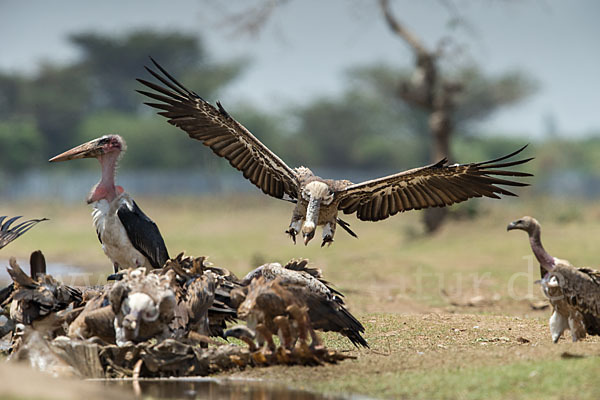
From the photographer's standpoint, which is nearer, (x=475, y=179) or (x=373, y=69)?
(x=475, y=179)

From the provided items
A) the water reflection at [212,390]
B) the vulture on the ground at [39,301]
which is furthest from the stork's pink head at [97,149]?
the water reflection at [212,390]

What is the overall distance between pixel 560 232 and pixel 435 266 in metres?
4.96

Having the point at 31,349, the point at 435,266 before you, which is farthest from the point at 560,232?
the point at 31,349

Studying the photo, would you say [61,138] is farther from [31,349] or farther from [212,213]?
[31,349]

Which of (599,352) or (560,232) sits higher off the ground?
(560,232)

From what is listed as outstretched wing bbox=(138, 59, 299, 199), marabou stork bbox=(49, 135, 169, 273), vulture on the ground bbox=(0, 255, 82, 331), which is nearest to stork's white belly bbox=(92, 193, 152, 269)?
marabou stork bbox=(49, 135, 169, 273)

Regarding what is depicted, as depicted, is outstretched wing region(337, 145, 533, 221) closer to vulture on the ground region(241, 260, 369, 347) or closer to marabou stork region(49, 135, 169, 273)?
vulture on the ground region(241, 260, 369, 347)

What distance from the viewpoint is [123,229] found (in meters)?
8.40

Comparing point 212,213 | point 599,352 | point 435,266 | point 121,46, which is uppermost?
point 121,46

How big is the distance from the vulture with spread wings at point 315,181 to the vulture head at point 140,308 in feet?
7.58

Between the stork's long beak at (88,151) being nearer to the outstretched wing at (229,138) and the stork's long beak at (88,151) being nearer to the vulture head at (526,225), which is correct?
the outstretched wing at (229,138)

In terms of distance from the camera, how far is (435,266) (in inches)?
664

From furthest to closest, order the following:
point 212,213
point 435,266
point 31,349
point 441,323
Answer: point 212,213, point 435,266, point 441,323, point 31,349

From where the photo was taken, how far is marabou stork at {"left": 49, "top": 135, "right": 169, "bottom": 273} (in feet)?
27.6
